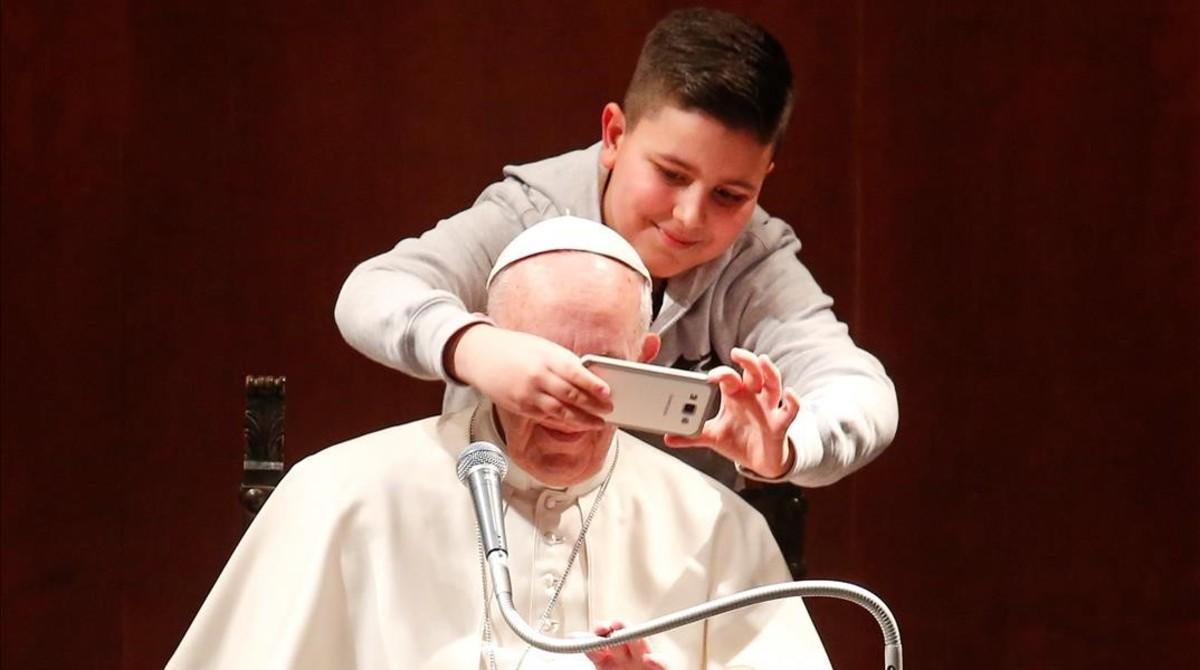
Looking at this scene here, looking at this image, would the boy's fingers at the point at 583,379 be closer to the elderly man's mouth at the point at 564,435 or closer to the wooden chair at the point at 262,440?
the elderly man's mouth at the point at 564,435

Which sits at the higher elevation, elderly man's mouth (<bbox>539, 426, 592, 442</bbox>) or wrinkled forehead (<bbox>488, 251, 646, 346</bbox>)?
wrinkled forehead (<bbox>488, 251, 646, 346</bbox>)

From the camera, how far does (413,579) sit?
2443 millimetres

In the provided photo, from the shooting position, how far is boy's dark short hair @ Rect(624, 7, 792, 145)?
269cm

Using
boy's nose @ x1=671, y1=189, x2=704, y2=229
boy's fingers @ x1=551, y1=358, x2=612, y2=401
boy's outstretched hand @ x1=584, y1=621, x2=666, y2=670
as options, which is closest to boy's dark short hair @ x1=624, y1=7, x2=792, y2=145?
boy's nose @ x1=671, y1=189, x2=704, y2=229

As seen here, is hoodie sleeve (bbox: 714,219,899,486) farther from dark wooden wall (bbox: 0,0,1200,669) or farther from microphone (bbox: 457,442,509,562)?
dark wooden wall (bbox: 0,0,1200,669)

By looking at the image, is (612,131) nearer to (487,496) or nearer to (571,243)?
(571,243)

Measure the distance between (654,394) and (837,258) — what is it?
1626 mm

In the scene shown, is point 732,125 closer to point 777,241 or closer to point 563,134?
point 777,241

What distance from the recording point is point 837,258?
12.3 ft

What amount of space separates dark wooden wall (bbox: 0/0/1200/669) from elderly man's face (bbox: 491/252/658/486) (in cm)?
132

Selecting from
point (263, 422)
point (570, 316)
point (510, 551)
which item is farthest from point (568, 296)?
point (263, 422)

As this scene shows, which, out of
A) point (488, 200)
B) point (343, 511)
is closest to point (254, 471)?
point (343, 511)

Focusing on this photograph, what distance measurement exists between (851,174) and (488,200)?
1068 mm

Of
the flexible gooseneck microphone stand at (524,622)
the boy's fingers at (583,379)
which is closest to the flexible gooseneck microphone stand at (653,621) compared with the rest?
the flexible gooseneck microphone stand at (524,622)
